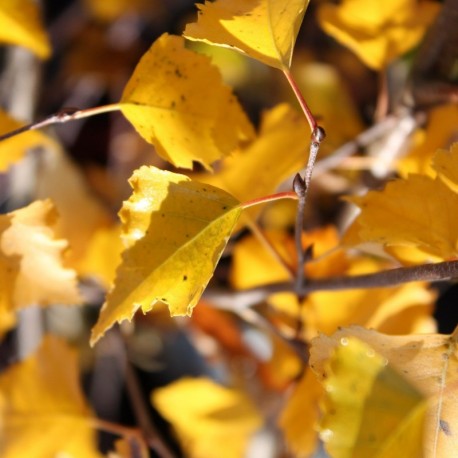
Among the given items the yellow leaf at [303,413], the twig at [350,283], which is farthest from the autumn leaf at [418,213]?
the yellow leaf at [303,413]

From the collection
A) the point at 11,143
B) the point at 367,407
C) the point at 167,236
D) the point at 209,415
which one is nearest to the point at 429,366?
the point at 367,407

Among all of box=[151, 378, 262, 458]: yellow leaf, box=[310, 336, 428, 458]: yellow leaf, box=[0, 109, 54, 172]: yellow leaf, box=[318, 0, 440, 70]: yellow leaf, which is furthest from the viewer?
box=[151, 378, 262, 458]: yellow leaf

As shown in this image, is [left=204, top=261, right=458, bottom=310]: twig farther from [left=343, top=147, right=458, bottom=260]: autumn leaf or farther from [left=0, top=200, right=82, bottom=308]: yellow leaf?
[left=0, top=200, right=82, bottom=308]: yellow leaf

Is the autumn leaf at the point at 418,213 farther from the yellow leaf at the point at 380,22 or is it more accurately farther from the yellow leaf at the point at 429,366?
the yellow leaf at the point at 380,22

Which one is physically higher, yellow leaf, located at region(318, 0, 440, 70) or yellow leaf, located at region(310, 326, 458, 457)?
yellow leaf, located at region(318, 0, 440, 70)

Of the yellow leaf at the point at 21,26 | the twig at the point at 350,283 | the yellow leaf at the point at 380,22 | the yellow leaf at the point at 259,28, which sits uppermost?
the yellow leaf at the point at 21,26

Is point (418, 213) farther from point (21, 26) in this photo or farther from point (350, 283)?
point (21, 26)

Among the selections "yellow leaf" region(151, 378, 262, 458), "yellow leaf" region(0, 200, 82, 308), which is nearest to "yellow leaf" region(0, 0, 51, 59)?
"yellow leaf" region(0, 200, 82, 308)
